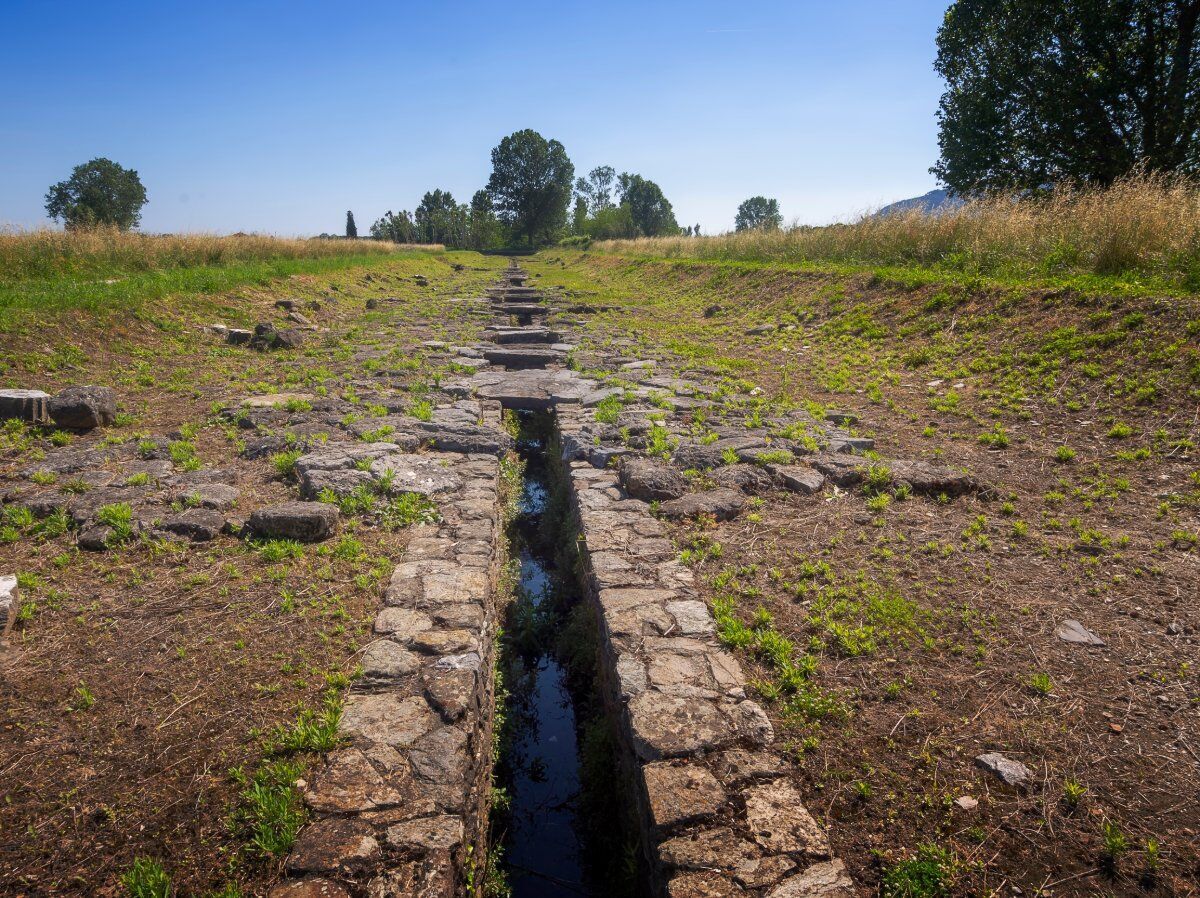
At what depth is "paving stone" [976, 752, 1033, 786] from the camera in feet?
6.78

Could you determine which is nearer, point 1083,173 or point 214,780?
point 214,780

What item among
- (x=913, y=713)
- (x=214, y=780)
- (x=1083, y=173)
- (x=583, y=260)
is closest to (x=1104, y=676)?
(x=913, y=713)

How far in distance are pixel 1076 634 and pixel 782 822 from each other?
173 cm

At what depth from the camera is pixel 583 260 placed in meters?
31.8

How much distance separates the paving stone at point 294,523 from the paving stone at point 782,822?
2728 millimetres

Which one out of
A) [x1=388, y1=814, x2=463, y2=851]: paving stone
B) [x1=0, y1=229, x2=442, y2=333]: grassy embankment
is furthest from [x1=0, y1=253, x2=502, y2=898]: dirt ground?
[x1=0, y1=229, x2=442, y2=333]: grassy embankment

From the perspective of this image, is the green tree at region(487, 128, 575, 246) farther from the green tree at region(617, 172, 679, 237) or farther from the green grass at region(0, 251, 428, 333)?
the green grass at region(0, 251, 428, 333)

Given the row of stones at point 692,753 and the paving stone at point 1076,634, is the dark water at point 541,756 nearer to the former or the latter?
the row of stones at point 692,753

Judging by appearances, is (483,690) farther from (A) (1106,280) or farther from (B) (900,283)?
(B) (900,283)

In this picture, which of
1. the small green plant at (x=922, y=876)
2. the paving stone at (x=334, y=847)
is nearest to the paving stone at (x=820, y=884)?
the small green plant at (x=922, y=876)

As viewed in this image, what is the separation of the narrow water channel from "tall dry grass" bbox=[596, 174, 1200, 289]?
21.2 ft

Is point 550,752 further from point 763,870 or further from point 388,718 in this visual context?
point 763,870

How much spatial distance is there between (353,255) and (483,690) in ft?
72.7

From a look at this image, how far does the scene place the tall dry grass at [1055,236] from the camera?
21.1 ft
